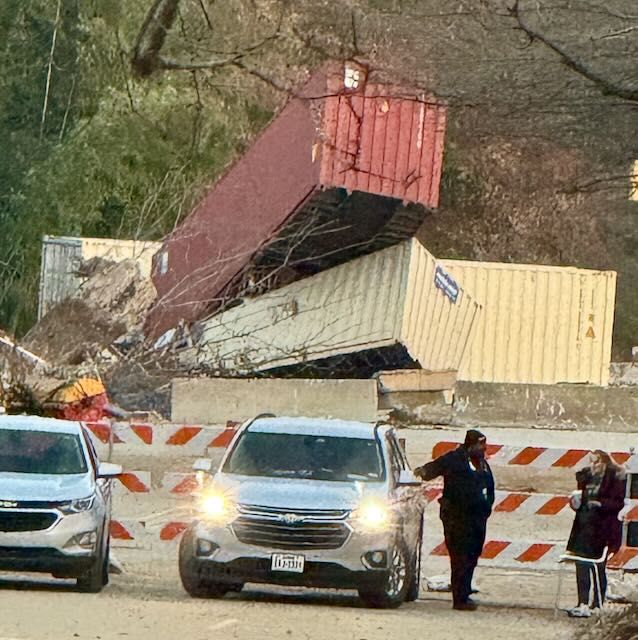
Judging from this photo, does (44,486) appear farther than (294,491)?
Yes

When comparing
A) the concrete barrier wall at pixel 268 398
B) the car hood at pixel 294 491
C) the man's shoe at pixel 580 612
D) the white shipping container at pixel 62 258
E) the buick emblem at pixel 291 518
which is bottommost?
the man's shoe at pixel 580 612

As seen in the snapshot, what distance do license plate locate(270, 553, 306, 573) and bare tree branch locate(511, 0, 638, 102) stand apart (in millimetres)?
6167

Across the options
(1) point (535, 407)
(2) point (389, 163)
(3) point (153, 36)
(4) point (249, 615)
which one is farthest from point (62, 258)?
(3) point (153, 36)

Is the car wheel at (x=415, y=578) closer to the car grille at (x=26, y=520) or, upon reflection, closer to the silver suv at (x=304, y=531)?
the silver suv at (x=304, y=531)

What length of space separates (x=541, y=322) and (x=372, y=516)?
2655cm

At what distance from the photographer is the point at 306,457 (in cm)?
1603

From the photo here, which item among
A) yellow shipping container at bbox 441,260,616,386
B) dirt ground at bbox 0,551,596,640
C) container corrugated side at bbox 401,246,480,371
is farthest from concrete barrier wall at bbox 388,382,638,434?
dirt ground at bbox 0,551,596,640

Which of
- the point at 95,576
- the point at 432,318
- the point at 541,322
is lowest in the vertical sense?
the point at 95,576

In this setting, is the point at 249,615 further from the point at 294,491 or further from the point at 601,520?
the point at 601,520

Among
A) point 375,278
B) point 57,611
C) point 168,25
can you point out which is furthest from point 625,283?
point 168,25

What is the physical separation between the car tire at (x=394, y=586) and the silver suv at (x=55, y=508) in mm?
2360

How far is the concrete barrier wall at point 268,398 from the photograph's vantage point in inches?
1082

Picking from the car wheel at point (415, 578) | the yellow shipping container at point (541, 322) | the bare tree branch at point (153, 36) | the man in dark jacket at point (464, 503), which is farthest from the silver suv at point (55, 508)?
the yellow shipping container at point (541, 322)

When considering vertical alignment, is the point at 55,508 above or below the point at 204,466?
below
